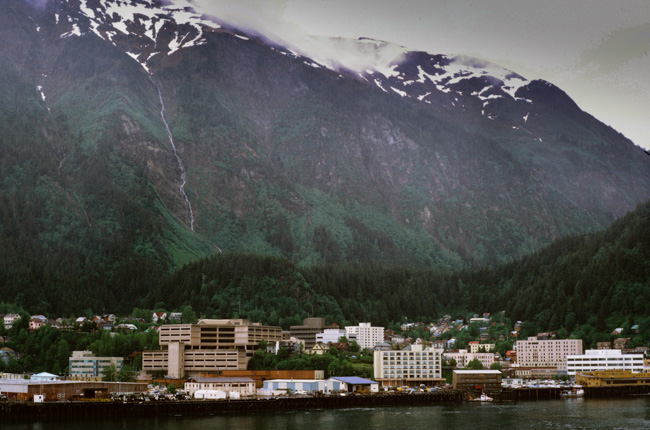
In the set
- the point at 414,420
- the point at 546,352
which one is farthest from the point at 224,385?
the point at 546,352

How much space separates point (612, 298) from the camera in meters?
196

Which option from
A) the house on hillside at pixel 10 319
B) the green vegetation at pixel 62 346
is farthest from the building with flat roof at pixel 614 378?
the house on hillside at pixel 10 319

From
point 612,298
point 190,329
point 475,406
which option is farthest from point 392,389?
point 612,298

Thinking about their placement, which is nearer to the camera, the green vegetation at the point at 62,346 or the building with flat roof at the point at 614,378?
the green vegetation at the point at 62,346

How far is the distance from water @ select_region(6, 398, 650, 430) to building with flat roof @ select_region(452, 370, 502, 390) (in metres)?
22.7

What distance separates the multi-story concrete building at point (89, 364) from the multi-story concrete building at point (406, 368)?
→ 43.9 m

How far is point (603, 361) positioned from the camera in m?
173

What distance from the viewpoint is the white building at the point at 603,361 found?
563 feet

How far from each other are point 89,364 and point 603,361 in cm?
9173

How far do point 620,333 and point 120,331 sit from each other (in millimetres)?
96875

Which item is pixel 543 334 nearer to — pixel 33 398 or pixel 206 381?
pixel 206 381

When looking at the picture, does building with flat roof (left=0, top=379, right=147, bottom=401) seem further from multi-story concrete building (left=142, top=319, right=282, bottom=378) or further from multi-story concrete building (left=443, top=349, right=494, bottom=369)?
multi-story concrete building (left=443, top=349, right=494, bottom=369)

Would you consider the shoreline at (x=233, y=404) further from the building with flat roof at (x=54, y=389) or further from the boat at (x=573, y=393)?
the building with flat roof at (x=54, y=389)

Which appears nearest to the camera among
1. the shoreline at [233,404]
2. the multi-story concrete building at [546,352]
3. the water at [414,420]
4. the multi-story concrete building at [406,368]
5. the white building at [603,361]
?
the water at [414,420]
